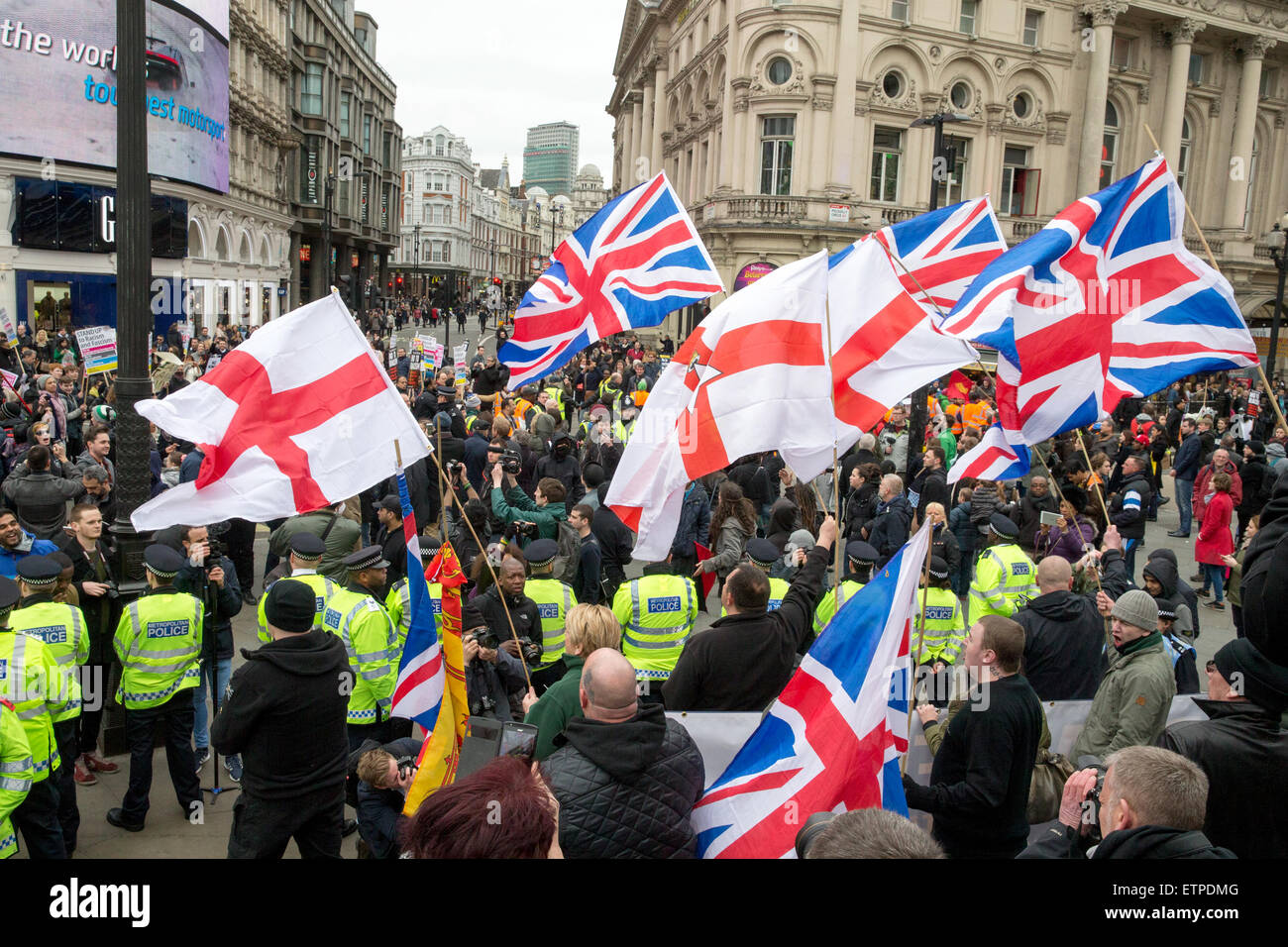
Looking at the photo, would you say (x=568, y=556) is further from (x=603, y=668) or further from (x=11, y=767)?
(x=603, y=668)

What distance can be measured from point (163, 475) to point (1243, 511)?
13.6 meters

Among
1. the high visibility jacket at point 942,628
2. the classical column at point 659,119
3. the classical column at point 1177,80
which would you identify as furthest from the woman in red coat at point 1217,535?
the classical column at point 659,119

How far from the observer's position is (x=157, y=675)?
5703 mm

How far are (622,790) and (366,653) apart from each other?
294cm

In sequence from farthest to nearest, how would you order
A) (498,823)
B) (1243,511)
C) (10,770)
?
(1243,511) → (10,770) → (498,823)

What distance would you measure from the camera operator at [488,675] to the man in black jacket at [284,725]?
93 cm

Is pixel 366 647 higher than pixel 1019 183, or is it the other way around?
pixel 1019 183

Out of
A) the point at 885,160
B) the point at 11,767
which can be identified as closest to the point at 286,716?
the point at 11,767

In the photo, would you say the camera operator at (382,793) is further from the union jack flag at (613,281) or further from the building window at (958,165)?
the building window at (958,165)

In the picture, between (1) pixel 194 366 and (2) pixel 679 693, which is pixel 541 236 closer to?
(1) pixel 194 366

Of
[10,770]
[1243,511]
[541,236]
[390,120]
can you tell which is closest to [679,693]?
[10,770]

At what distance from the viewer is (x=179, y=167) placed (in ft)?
108

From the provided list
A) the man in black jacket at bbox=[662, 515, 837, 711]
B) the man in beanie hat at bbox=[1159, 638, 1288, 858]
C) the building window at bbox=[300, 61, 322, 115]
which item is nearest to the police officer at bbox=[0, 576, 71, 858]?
the man in black jacket at bbox=[662, 515, 837, 711]

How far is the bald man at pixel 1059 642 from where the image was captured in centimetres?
564
